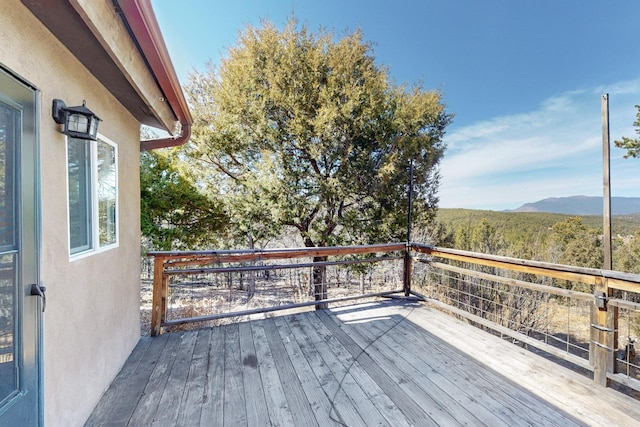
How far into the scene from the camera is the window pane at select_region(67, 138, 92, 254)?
1558mm

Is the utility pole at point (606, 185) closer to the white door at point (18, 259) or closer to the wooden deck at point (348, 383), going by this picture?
the wooden deck at point (348, 383)

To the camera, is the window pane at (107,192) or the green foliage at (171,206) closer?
the window pane at (107,192)

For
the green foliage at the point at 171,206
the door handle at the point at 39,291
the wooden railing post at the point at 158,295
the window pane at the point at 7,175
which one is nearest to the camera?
the window pane at the point at 7,175

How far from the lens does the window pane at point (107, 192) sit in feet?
6.30

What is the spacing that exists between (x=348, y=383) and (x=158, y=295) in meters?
2.12

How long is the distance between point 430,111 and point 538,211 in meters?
18.2

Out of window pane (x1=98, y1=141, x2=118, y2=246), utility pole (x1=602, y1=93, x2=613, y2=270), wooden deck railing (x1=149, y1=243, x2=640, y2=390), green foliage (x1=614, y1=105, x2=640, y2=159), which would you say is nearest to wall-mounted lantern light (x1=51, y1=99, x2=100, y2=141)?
window pane (x1=98, y1=141, x2=118, y2=246)

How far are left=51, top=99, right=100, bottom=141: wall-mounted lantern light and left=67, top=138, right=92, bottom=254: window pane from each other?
0.46 feet

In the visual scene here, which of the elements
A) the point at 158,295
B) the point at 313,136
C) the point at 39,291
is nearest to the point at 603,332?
the point at 39,291

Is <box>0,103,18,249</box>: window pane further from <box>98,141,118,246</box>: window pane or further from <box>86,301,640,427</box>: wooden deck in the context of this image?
<box>86,301,640,427</box>: wooden deck

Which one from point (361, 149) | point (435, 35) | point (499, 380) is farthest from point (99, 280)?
point (435, 35)

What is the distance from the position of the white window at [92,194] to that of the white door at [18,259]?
0.41m

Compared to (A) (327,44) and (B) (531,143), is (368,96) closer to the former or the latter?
(A) (327,44)

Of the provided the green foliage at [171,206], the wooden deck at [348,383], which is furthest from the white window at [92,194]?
the green foliage at [171,206]
